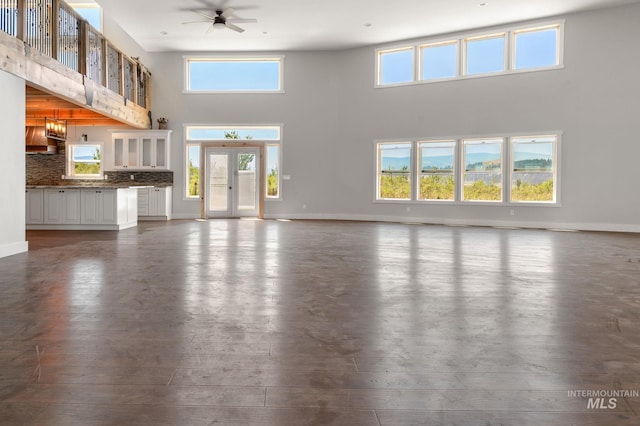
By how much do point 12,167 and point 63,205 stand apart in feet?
11.3

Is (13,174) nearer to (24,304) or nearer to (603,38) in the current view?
(24,304)

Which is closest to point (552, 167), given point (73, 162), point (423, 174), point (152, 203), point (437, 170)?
point (437, 170)

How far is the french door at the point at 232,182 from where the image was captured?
520 inches

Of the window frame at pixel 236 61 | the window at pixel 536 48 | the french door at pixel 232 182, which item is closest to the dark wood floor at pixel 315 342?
the window at pixel 536 48

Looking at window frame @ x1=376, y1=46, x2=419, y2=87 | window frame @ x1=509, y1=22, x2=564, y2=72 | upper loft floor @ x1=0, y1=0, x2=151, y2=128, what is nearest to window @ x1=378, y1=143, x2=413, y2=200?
window frame @ x1=376, y1=46, x2=419, y2=87

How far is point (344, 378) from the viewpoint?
203 cm

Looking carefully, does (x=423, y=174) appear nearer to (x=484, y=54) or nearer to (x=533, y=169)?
(x=533, y=169)

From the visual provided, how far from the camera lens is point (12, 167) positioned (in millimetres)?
6133

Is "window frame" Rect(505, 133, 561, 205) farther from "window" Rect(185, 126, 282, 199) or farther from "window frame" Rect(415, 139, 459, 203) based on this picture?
"window" Rect(185, 126, 282, 199)

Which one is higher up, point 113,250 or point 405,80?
point 405,80

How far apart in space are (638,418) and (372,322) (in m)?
1.50

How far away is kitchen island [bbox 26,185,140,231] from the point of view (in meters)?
9.31

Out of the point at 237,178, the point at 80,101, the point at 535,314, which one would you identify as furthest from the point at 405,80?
the point at 535,314

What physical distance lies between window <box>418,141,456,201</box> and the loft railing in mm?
7679
